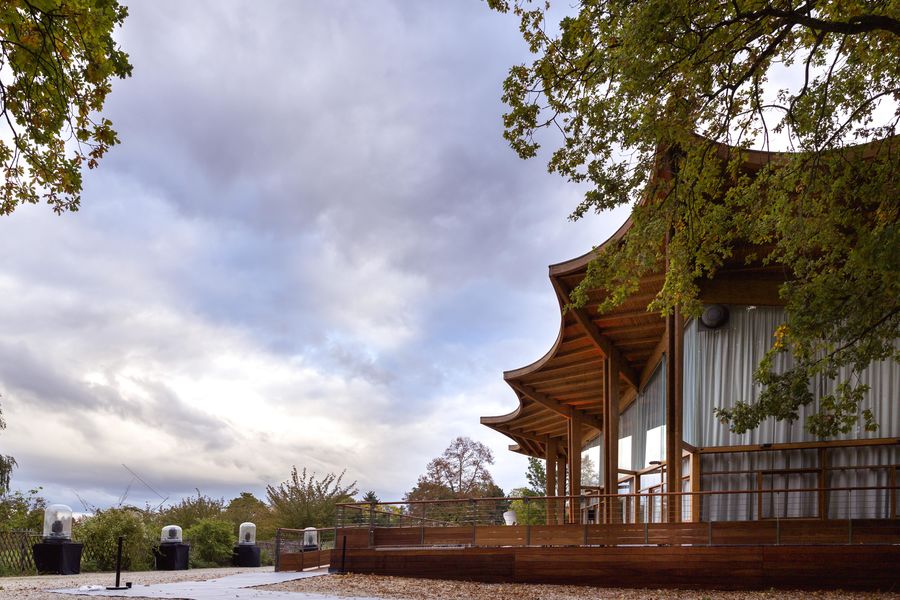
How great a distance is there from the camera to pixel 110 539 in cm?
1897

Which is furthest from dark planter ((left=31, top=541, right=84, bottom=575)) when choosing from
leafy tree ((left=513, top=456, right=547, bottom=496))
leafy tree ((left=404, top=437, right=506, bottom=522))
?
leafy tree ((left=513, top=456, right=547, bottom=496))

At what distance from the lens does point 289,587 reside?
13.6m

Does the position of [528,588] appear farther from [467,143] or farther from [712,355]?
[467,143]

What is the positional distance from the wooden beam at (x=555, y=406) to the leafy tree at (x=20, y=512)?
12761 millimetres

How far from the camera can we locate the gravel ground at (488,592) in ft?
38.6

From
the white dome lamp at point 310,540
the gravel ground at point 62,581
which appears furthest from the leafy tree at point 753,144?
the white dome lamp at point 310,540

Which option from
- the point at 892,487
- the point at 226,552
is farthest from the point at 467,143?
the point at 226,552

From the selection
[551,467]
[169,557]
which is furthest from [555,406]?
[169,557]

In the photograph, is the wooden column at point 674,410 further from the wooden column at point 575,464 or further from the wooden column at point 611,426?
the wooden column at point 575,464

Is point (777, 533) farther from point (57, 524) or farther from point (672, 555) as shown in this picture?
point (57, 524)

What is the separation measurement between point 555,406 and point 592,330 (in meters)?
7.09

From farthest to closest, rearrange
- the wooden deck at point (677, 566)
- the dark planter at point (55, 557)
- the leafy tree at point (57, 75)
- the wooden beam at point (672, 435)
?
the dark planter at point (55, 557) < the wooden beam at point (672, 435) < the wooden deck at point (677, 566) < the leafy tree at point (57, 75)

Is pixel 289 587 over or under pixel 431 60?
under

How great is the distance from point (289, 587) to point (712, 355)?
8990 millimetres
